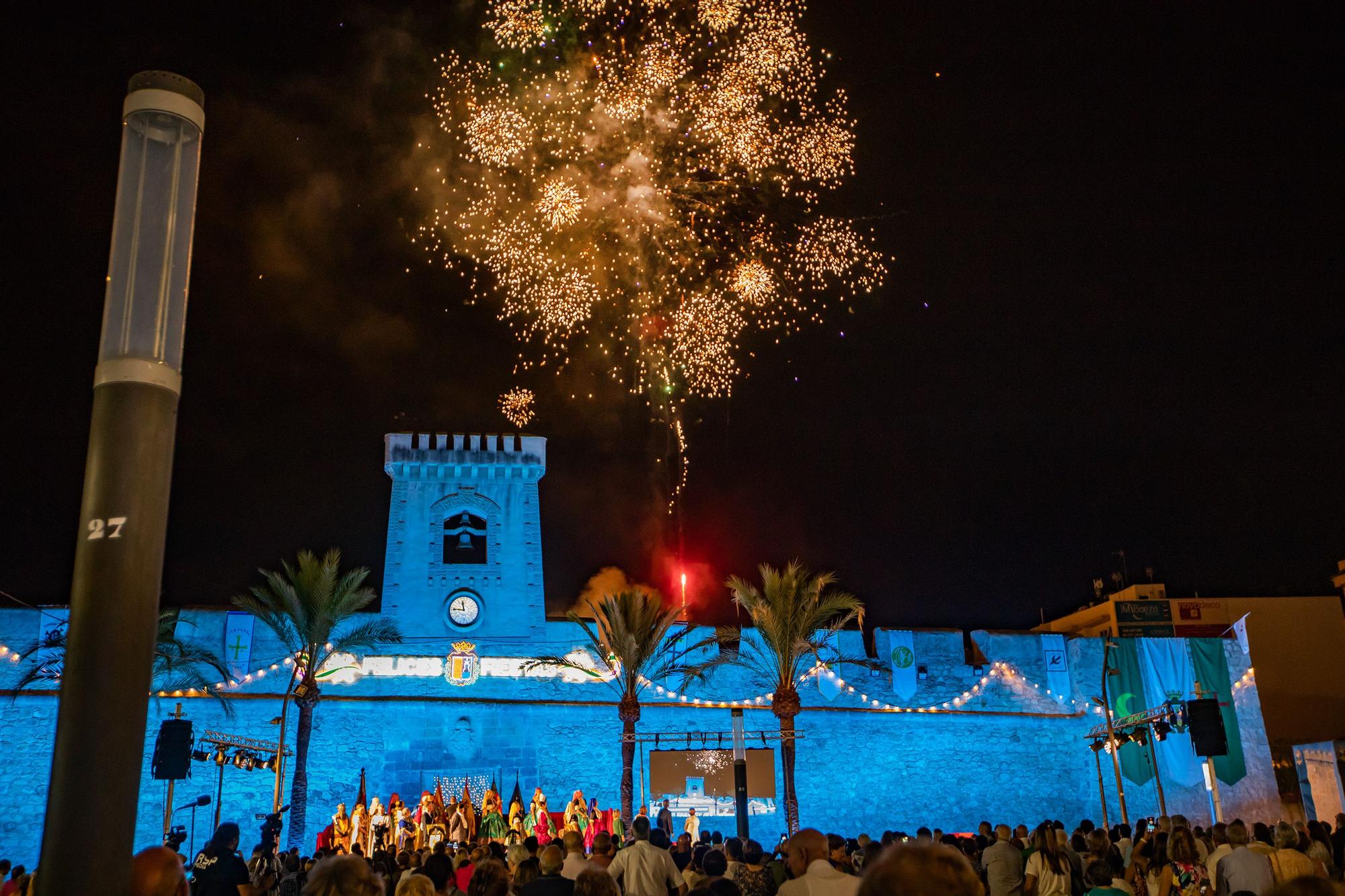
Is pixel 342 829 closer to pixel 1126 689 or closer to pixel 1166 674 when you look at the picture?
pixel 1126 689

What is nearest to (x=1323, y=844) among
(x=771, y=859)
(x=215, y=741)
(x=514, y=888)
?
(x=771, y=859)

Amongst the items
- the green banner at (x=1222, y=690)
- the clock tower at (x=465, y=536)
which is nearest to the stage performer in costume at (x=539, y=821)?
the clock tower at (x=465, y=536)

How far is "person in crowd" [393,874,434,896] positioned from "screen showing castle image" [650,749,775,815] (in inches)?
848

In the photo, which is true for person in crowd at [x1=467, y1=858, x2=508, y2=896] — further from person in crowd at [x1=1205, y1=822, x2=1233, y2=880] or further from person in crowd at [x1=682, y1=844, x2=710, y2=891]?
person in crowd at [x1=1205, y1=822, x2=1233, y2=880]

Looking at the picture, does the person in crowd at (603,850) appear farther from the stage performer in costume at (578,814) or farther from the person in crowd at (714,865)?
the stage performer in costume at (578,814)

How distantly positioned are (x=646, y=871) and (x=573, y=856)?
92 centimetres

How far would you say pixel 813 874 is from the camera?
4.91 meters

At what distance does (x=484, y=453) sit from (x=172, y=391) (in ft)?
83.1

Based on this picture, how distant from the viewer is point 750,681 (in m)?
27.8

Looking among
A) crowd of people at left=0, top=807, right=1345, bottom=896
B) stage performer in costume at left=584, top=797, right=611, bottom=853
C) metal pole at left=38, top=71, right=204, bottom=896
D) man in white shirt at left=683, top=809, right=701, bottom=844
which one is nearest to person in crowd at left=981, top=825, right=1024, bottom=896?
crowd of people at left=0, top=807, right=1345, bottom=896

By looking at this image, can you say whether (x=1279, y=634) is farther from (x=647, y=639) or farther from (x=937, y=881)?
(x=937, y=881)

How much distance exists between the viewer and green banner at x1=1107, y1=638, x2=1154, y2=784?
28.3m

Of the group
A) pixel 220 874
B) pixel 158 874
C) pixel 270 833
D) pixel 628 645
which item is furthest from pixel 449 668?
pixel 158 874

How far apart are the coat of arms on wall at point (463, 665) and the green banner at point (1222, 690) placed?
1870 centimetres
